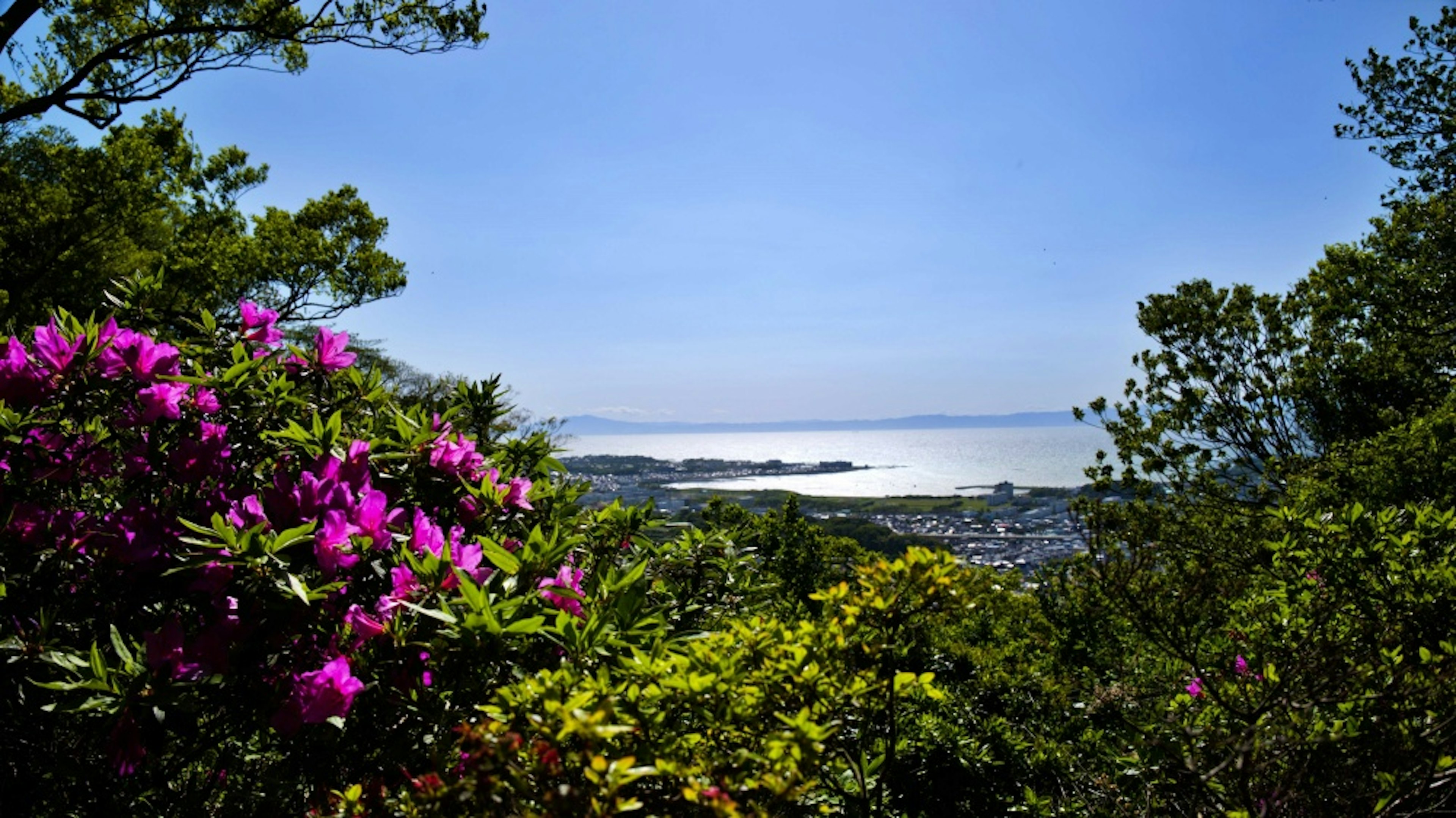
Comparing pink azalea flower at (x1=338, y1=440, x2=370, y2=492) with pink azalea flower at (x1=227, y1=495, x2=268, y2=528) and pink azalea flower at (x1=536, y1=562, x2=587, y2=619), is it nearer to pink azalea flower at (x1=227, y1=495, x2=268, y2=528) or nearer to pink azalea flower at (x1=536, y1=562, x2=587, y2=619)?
pink azalea flower at (x1=227, y1=495, x2=268, y2=528)

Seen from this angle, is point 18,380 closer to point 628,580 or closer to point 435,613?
point 435,613

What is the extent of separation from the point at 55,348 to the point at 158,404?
1.01 ft

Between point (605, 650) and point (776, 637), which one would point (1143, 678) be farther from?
point (605, 650)

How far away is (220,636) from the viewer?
136 centimetres

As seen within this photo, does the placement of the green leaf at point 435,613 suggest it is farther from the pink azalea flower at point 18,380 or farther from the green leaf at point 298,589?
the pink azalea flower at point 18,380

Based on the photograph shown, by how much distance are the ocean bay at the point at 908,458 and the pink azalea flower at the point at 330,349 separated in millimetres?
697

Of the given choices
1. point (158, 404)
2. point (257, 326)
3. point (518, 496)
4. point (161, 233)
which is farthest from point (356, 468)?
point (161, 233)

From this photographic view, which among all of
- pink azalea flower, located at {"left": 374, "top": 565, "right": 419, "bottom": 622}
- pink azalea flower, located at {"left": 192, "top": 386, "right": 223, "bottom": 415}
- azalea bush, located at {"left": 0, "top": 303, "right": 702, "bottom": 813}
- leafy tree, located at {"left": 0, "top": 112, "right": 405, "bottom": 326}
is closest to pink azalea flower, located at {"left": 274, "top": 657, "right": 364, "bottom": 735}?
azalea bush, located at {"left": 0, "top": 303, "right": 702, "bottom": 813}

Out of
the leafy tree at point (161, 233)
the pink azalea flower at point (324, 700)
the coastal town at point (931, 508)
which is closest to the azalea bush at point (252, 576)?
the pink azalea flower at point (324, 700)

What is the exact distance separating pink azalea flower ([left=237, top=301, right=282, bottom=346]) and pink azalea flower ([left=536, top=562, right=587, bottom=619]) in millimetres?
1269

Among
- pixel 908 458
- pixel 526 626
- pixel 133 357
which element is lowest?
pixel 908 458

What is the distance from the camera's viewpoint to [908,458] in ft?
331

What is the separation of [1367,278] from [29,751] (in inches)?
475

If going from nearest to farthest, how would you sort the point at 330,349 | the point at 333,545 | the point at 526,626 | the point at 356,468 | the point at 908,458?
1. the point at 526,626
2. the point at 333,545
3. the point at 356,468
4. the point at 330,349
5. the point at 908,458
